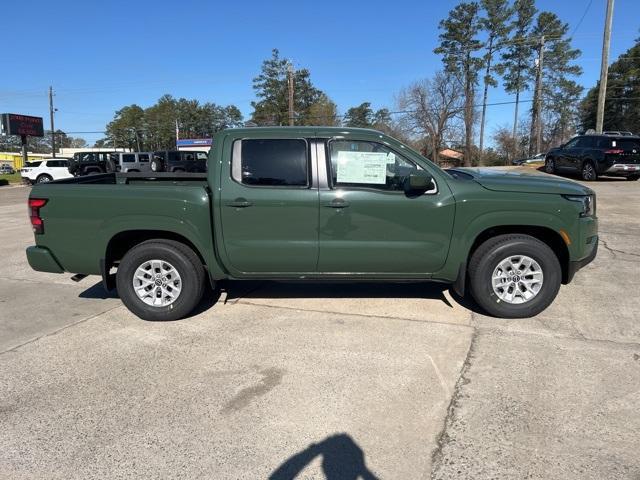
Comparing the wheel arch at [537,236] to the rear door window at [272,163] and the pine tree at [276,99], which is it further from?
the pine tree at [276,99]

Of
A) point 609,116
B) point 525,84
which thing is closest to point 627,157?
point 525,84

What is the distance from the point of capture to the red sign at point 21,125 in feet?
157

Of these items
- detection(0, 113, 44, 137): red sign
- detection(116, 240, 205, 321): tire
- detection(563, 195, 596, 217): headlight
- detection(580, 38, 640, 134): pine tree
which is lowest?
detection(116, 240, 205, 321): tire

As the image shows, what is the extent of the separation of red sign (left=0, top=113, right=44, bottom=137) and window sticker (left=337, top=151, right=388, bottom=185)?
54.2 metres

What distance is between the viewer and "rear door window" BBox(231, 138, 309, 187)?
14.8ft

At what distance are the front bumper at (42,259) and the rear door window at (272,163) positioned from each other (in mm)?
1991

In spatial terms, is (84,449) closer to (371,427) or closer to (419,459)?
(371,427)

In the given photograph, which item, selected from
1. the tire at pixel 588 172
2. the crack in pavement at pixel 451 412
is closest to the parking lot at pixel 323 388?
the crack in pavement at pixel 451 412

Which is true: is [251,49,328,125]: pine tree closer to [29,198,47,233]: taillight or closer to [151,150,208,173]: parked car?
[151,150,208,173]: parked car

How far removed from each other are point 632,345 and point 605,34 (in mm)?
21620

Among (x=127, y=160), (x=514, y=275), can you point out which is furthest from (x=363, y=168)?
(x=127, y=160)

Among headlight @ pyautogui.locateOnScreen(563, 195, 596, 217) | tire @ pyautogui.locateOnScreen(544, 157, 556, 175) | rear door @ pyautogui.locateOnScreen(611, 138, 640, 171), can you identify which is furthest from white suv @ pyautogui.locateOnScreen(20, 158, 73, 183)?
headlight @ pyautogui.locateOnScreen(563, 195, 596, 217)

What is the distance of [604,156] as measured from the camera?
1611 cm

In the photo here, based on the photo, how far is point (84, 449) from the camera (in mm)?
2777
